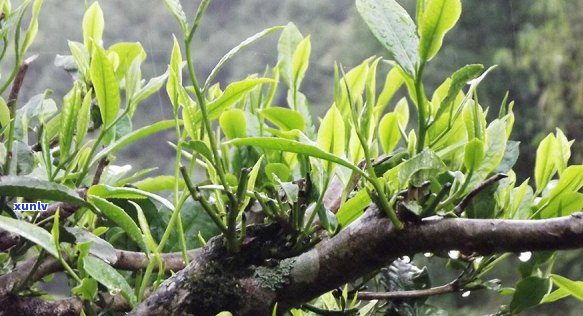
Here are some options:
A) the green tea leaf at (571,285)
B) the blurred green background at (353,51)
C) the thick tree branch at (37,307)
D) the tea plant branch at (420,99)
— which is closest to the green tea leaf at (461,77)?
the tea plant branch at (420,99)

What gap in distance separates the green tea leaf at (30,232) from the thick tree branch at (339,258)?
0.17ft

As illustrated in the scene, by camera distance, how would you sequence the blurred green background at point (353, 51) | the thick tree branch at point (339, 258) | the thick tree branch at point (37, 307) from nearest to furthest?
the thick tree branch at point (339, 258) → the thick tree branch at point (37, 307) → the blurred green background at point (353, 51)

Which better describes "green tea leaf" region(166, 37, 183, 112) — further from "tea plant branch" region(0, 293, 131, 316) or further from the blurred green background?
the blurred green background

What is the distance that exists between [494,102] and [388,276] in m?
2.12

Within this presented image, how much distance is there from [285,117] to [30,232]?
137 millimetres

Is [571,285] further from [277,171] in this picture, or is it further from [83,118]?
[83,118]

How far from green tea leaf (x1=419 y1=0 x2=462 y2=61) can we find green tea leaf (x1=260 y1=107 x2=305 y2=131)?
0.09m

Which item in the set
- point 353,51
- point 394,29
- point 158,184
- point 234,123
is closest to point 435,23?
point 394,29

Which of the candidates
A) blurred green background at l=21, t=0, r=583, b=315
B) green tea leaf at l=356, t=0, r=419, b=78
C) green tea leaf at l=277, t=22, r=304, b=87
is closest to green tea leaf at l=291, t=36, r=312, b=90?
green tea leaf at l=277, t=22, r=304, b=87

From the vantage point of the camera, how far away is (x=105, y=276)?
33 cm

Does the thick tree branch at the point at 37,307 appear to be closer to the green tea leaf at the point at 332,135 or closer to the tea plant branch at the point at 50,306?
the tea plant branch at the point at 50,306

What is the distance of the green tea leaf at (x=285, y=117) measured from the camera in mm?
362

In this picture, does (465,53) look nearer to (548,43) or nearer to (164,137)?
(548,43)

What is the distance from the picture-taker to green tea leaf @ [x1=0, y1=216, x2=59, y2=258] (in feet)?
0.97
